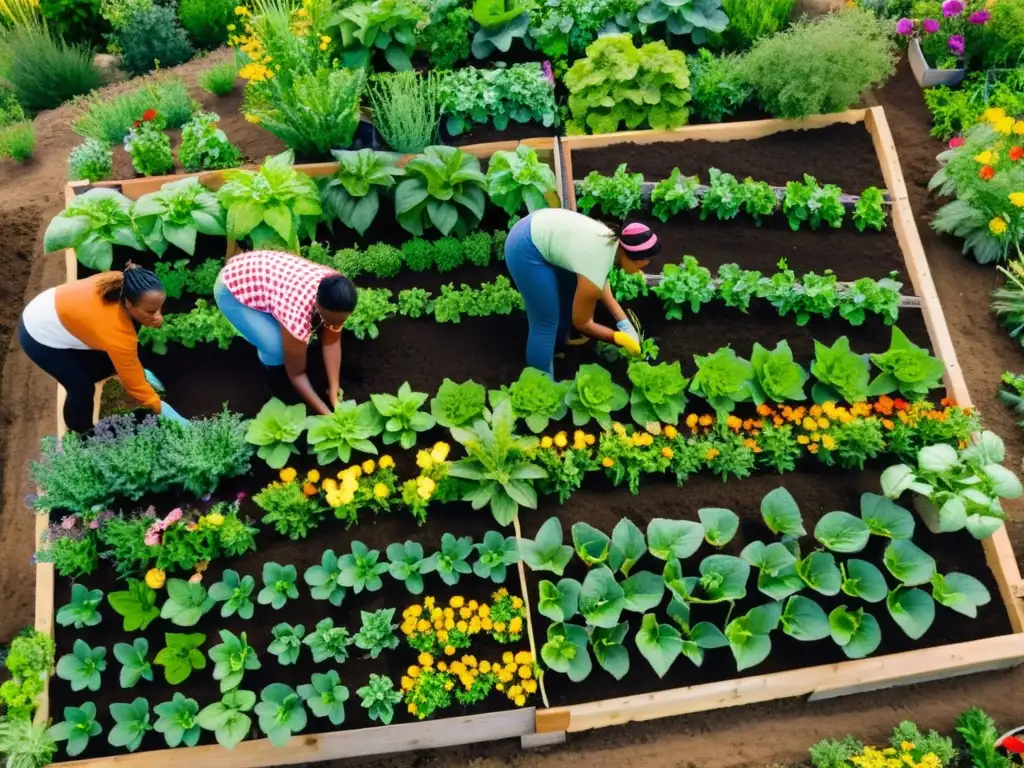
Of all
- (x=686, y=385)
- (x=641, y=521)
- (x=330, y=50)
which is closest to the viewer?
(x=641, y=521)

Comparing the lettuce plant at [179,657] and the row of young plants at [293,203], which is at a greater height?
the row of young plants at [293,203]

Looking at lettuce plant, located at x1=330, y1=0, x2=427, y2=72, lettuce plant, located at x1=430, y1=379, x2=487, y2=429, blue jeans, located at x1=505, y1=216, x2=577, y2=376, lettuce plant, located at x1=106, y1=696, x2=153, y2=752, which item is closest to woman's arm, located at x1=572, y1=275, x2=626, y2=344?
blue jeans, located at x1=505, y1=216, x2=577, y2=376

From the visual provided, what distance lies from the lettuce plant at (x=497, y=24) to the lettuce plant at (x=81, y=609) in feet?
16.0

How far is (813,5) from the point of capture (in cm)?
688

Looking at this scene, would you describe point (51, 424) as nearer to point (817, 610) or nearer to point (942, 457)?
point (817, 610)

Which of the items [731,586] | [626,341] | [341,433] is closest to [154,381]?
[341,433]

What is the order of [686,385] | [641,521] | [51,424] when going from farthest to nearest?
1. [51,424]
2. [686,385]
3. [641,521]

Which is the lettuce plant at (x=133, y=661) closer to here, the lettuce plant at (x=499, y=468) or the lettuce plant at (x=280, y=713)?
the lettuce plant at (x=280, y=713)

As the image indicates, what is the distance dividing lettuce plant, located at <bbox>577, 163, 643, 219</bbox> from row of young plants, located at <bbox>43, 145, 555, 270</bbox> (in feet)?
0.93

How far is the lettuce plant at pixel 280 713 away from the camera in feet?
11.8

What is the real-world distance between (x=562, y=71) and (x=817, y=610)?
461cm

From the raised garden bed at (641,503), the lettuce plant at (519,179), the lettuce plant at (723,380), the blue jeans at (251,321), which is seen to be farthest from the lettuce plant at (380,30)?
the lettuce plant at (723,380)

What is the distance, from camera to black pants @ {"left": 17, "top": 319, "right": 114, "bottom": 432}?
4039 millimetres

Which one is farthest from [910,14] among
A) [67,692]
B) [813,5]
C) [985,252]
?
[67,692]
